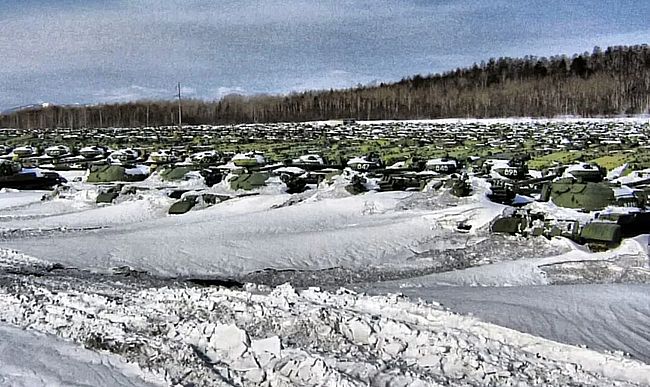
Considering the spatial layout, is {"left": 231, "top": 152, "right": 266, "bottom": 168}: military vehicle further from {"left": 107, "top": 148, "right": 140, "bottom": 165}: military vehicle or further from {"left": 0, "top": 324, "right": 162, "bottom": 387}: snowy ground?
{"left": 0, "top": 324, "right": 162, "bottom": 387}: snowy ground

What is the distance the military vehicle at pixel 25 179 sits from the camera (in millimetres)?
25047

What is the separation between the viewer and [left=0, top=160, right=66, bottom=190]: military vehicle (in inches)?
986

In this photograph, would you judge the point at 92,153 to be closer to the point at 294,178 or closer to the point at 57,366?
the point at 294,178

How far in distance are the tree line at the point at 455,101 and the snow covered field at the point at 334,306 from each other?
6838cm

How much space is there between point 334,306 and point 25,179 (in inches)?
809

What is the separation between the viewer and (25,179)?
25.3 meters

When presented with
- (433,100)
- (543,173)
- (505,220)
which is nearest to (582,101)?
(433,100)

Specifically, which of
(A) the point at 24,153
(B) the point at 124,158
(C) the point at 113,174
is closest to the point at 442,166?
(C) the point at 113,174

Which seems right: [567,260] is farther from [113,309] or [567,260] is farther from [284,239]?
[113,309]

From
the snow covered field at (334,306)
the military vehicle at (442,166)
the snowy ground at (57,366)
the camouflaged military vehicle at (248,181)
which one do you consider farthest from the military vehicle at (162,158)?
the snowy ground at (57,366)

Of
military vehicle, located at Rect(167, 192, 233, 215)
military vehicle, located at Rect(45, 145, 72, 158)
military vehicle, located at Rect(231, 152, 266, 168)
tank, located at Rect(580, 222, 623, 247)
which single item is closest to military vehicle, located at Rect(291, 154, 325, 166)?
military vehicle, located at Rect(231, 152, 266, 168)

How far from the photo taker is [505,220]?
49.1ft

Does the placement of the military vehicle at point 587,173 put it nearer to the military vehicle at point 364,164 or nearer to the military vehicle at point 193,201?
the military vehicle at point 364,164

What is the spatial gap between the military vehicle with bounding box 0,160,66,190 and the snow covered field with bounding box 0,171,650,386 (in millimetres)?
10111
